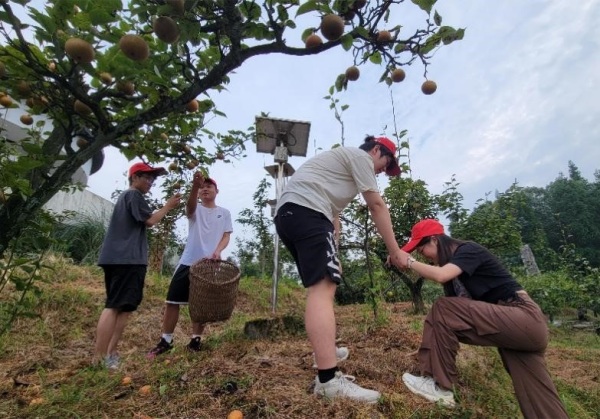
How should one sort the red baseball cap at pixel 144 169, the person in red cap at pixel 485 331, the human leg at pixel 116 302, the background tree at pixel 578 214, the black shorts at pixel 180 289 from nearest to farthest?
the person in red cap at pixel 485 331 → the human leg at pixel 116 302 → the red baseball cap at pixel 144 169 → the black shorts at pixel 180 289 → the background tree at pixel 578 214

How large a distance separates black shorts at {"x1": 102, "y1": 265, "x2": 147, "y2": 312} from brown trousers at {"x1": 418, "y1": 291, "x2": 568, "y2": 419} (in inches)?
81.4

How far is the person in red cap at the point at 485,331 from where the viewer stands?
80.7 inches

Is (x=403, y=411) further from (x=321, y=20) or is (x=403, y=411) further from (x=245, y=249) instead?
(x=245, y=249)

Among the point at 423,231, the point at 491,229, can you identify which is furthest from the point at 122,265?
the point at 491,229

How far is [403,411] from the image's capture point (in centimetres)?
175

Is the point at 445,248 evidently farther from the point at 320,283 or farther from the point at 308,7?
the point at 308,7

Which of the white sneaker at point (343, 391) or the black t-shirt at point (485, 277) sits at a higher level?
the black t-shirt at point (485, 277)

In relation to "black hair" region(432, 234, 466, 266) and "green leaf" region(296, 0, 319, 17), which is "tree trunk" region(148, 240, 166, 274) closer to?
"black hair" region(432, 234, 466, 266)

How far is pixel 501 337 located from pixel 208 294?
6.95ft

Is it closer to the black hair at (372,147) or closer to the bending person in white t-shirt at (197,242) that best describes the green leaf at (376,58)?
the black hair at (372,147)

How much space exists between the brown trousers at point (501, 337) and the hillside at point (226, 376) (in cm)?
19

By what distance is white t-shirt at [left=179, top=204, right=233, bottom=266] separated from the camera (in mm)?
3445

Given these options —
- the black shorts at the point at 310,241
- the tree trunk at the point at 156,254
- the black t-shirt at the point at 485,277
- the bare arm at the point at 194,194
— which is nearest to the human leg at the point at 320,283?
the black shorts at the point at 310,241

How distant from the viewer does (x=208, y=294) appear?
3049mm
